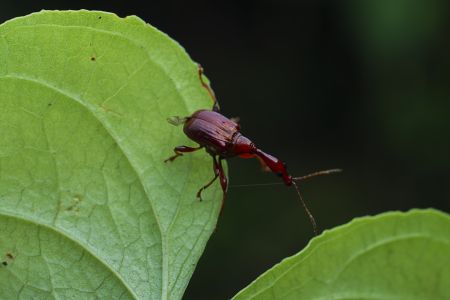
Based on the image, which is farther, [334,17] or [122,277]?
[334,17]

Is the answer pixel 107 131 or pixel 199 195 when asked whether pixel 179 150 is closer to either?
pixel 199 195

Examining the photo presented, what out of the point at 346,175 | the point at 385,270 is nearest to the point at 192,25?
the point at 346,175

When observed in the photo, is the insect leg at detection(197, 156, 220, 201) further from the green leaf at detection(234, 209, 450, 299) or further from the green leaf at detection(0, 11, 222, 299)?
the green leaf at detection(234, 209, 450, 299)

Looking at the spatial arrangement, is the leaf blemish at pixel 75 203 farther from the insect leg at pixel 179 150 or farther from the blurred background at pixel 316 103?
the blurred background at pixel 316 103

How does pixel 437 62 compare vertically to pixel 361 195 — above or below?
above

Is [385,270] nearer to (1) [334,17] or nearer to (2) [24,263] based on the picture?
(2) [24,263]

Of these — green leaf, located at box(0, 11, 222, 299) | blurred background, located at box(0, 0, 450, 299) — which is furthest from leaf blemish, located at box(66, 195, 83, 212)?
blurred background, located at box(0, 0, 450, 299)
